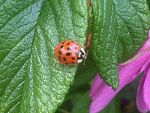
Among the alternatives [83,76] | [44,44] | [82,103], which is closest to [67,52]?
[44,44]

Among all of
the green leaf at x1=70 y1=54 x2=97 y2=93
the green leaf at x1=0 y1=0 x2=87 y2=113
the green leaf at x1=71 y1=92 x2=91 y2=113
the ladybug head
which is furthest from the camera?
the green leaf at x1=71 y1=92 x2=91 y2=113

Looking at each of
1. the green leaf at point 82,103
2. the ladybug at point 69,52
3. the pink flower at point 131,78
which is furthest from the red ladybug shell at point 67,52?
the green leaf at point 82,103

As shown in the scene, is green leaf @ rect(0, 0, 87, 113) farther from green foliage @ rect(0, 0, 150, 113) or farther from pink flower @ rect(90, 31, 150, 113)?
pink flower @ rect(90, 31, 150, 113)

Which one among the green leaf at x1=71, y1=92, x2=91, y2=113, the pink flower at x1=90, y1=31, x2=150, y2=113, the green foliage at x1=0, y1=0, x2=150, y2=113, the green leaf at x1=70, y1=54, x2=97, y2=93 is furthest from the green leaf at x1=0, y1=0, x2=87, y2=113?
the green leaf at x1=71, y1=92, x2=91, y2=113

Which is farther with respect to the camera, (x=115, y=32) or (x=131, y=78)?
(x=131, y=78)

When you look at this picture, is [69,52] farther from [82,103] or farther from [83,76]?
[82,103]

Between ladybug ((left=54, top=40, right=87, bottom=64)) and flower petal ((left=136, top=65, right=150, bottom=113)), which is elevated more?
ladybug ((left=54, top=40, right=87, bottom=64))

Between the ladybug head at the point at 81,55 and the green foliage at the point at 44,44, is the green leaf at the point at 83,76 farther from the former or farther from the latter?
the green foliage at the point at 44,44
